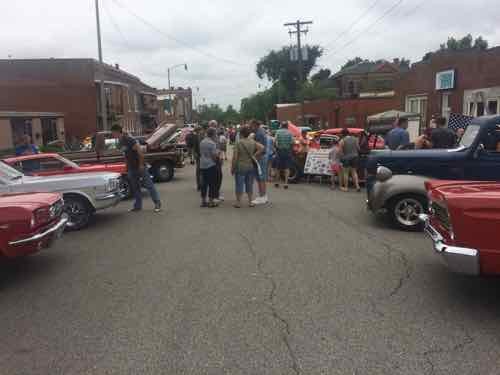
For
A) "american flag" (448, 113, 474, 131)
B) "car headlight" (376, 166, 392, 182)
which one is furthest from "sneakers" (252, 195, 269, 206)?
"american flag" (448, 113, 474, 131)

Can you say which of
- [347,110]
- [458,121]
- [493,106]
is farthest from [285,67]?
[458,121]

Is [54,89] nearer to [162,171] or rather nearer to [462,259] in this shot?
[162,171]

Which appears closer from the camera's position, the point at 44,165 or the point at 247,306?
Answer: the point at 247,306

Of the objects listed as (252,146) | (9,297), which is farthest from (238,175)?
(9,297)

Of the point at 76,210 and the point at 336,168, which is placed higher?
the point at 336,168

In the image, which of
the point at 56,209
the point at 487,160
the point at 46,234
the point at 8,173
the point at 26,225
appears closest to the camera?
the point at 26,225

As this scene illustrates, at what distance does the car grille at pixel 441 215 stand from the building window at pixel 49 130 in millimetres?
34403

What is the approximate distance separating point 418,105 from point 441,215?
21938 millimetres

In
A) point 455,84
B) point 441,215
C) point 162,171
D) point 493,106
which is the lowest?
point 162,171

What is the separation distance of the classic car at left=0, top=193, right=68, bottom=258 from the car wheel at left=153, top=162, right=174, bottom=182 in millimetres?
9662

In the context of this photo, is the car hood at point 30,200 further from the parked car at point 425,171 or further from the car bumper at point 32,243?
the parked car at point 425,171

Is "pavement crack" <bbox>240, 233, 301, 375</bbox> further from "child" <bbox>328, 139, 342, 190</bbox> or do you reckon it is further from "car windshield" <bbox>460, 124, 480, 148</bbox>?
"child" <bbox>328, 139, 342, 190</bbox>

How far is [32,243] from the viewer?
5398mm

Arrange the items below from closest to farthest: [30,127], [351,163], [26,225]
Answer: [26,225] < [351,163] < [30,127]
